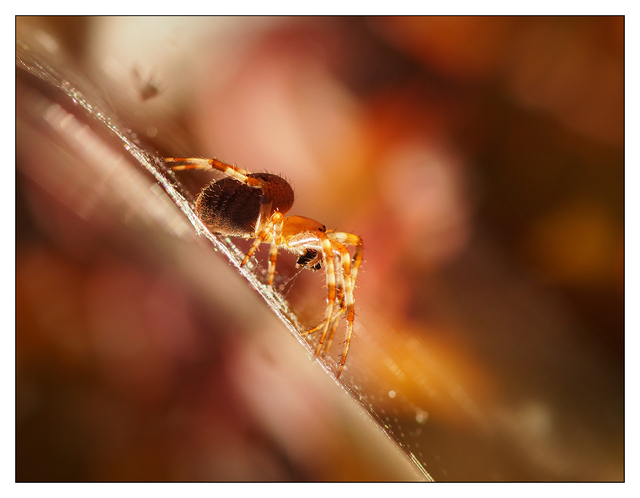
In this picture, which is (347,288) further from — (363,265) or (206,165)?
(206,165)

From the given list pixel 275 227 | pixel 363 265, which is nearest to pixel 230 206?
pixel 275 227

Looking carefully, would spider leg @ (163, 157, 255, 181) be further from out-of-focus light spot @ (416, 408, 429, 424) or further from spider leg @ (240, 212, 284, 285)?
out-of-focus light spot @ (416, 408, 429, 424)

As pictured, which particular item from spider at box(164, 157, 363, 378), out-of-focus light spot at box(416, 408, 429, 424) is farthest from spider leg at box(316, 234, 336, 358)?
out-of-focus light spot at box(416, 408, 429, 424)

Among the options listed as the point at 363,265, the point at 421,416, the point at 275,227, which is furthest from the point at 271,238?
the point at 421,416

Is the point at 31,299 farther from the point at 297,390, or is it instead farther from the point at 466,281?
the point at 466,281

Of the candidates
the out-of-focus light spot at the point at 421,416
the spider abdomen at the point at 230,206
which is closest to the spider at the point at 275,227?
the spider abdomen at the point at 230,206

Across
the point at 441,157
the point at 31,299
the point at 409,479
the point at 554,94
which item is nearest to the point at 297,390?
the point at 409,479
